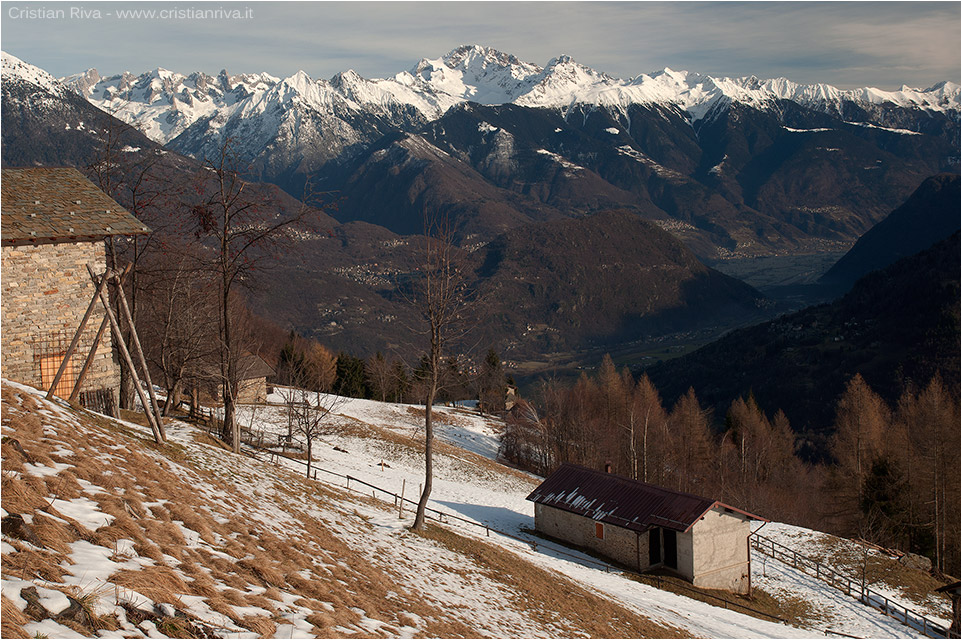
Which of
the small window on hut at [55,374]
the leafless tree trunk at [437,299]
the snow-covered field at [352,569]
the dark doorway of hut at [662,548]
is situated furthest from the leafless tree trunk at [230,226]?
the dark doorway of hut at [662,548]

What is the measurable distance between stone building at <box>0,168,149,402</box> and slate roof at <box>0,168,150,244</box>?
23 millimetres

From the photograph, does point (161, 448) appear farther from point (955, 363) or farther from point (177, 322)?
point (955, 363)

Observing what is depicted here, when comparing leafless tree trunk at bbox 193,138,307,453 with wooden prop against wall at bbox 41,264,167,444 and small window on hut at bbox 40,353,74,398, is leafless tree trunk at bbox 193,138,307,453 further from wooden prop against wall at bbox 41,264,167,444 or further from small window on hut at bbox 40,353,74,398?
wooden prop against wall at bbox 41,264,167,444

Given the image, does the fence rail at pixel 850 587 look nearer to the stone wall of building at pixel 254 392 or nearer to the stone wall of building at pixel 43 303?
the stone wall of building at pixel 43 303

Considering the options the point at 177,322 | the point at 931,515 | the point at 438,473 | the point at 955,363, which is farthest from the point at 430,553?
the point at 955,363

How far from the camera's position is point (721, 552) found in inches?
1303

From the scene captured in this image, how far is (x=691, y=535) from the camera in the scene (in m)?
32.4

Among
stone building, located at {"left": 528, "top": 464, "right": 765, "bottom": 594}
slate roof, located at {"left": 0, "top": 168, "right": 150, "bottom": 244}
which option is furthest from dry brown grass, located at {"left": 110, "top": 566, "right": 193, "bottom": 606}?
stone building, located at {"left": 528, "top": 464, "right": 765, "bottom": 594}

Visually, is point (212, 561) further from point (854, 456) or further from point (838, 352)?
point (838, 352)

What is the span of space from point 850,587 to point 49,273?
3637 centimetres

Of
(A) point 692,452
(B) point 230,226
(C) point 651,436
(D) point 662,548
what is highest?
(B) point 230,226

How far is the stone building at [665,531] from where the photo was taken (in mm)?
32656

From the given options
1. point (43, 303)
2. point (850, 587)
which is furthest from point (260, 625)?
point (850, 587)

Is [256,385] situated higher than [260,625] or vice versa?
[260,625]
